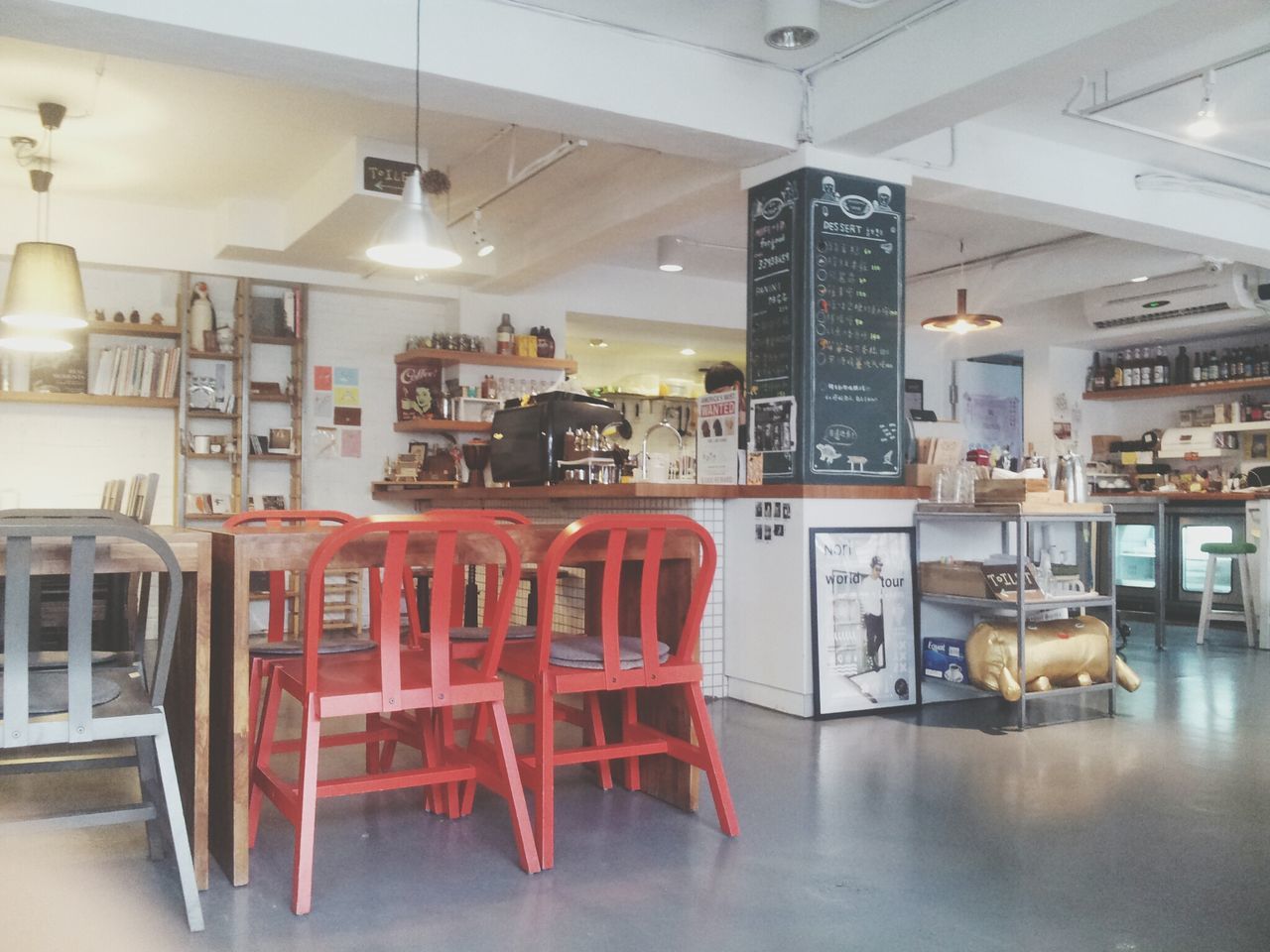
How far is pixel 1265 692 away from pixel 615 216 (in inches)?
173

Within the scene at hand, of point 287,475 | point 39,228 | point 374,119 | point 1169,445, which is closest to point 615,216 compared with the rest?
point 374,119

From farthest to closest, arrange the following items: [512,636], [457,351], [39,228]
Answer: [457,351], [39,228], [512,636]

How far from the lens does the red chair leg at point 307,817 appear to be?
2.38 m

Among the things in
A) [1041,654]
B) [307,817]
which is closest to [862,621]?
[1041,654]

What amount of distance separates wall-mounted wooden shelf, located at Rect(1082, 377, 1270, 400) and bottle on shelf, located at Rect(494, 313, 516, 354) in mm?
5677

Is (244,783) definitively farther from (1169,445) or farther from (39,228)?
(1169,445)

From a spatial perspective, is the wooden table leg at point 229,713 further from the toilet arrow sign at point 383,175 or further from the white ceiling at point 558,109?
the toilet arrow sign at point 383,175

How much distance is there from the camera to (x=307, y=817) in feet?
7.93

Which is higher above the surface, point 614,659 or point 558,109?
point 558,109

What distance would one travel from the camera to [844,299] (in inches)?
191

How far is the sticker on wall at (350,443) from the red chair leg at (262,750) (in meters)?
4.99

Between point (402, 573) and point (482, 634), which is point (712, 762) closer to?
point (482, 634)

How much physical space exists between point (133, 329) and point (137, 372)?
0.29 metres

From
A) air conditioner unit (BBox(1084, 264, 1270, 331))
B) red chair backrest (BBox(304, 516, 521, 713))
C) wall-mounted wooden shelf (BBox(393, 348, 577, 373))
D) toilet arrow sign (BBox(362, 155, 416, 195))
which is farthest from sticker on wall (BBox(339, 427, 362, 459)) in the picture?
air conditioner unit (BBox(1084, 264, 1270, 331))
